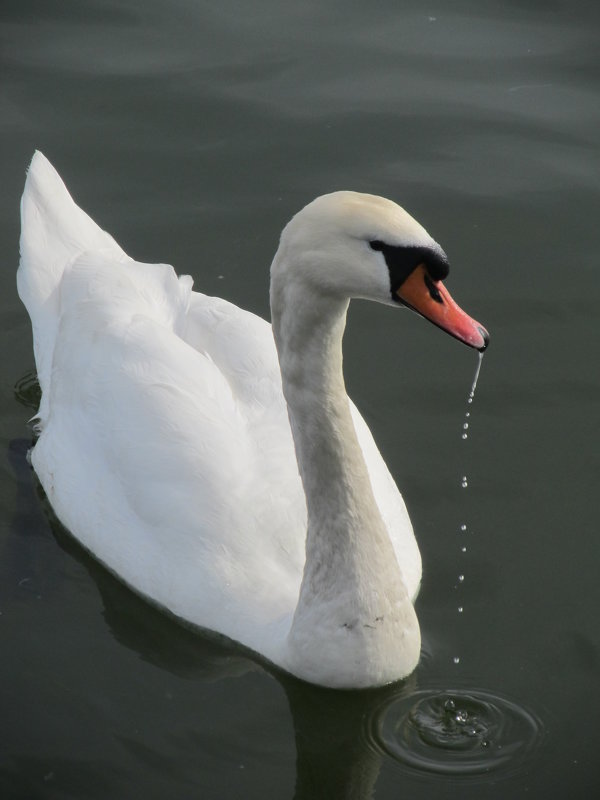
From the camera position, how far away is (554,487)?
7.10 meters

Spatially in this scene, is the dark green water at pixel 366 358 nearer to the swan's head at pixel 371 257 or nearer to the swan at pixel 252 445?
the swan at pixel 252 445

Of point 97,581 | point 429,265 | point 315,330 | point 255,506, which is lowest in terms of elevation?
point 97,581

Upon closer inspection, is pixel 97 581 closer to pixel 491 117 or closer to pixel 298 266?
pixel 298 266

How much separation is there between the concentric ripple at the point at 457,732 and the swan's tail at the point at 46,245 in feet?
9.57

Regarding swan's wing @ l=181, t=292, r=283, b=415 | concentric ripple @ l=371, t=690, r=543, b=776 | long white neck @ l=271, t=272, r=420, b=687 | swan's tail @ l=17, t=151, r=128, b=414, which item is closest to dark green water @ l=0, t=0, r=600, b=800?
concentric ripple @ l=371, t=690, r=543, b=776

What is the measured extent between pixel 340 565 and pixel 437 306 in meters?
1.35

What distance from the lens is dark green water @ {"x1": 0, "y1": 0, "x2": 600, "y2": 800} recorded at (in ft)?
18.7

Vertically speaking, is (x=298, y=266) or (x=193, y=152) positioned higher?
(x=298, y=266)

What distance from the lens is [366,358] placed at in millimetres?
8039

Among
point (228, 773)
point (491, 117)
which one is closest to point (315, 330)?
point (228, 773)

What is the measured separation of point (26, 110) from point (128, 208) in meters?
1.59

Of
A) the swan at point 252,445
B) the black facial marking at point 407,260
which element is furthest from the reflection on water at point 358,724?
the black facial marking at point 407,260

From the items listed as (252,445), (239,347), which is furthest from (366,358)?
(252,445)

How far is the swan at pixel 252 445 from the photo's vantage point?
15.9ft
